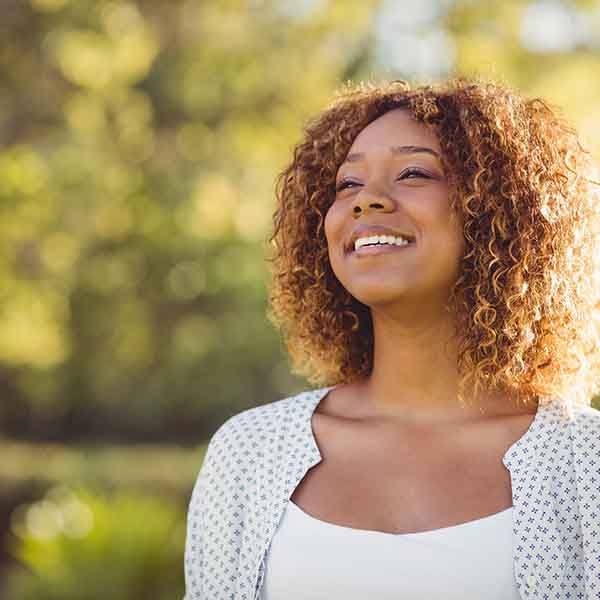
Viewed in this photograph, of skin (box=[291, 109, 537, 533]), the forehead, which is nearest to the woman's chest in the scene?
skin (box=[291, 109, 537, 533])

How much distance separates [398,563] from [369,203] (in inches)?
29.3

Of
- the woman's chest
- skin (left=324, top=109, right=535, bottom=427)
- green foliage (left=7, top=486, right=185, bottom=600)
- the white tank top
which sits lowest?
green foliage (left=7, top=486, right=185, bottom=600)

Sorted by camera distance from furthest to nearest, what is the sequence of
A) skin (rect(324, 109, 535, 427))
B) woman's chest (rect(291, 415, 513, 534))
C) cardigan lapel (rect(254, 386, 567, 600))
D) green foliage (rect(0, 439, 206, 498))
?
green foliage (rect(0, 439, 206, 498)) → skin (rect(324, 109, 535, 427)) → woman's chest (rect(291, 415, 513, 534)) → cardigan lapel (rect(254, 386, 567, 600))

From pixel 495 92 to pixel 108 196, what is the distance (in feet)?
20.2

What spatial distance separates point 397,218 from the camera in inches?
99.7

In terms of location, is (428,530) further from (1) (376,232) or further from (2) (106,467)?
(2) (106,467)

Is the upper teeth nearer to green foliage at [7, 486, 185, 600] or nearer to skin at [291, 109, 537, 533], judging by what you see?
skin at [291, 109, 537, 533]

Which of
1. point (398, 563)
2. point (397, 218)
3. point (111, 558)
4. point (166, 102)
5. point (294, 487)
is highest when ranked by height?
point (166, 102)

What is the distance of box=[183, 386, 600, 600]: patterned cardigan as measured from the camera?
2.34 meters

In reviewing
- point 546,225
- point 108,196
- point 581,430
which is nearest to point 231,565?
point 581,430

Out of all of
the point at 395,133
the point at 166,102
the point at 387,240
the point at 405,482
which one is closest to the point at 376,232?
the point at 387,240

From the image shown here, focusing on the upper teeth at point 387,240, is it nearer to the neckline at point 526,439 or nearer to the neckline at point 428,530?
the neckline at point 526,439

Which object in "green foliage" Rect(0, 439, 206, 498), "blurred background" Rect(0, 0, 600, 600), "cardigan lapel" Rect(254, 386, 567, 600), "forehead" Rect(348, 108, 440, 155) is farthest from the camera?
"green foliage" Rect(0, 439, 206, 498)

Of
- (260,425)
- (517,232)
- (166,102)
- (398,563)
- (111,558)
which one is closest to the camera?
(398,563)
